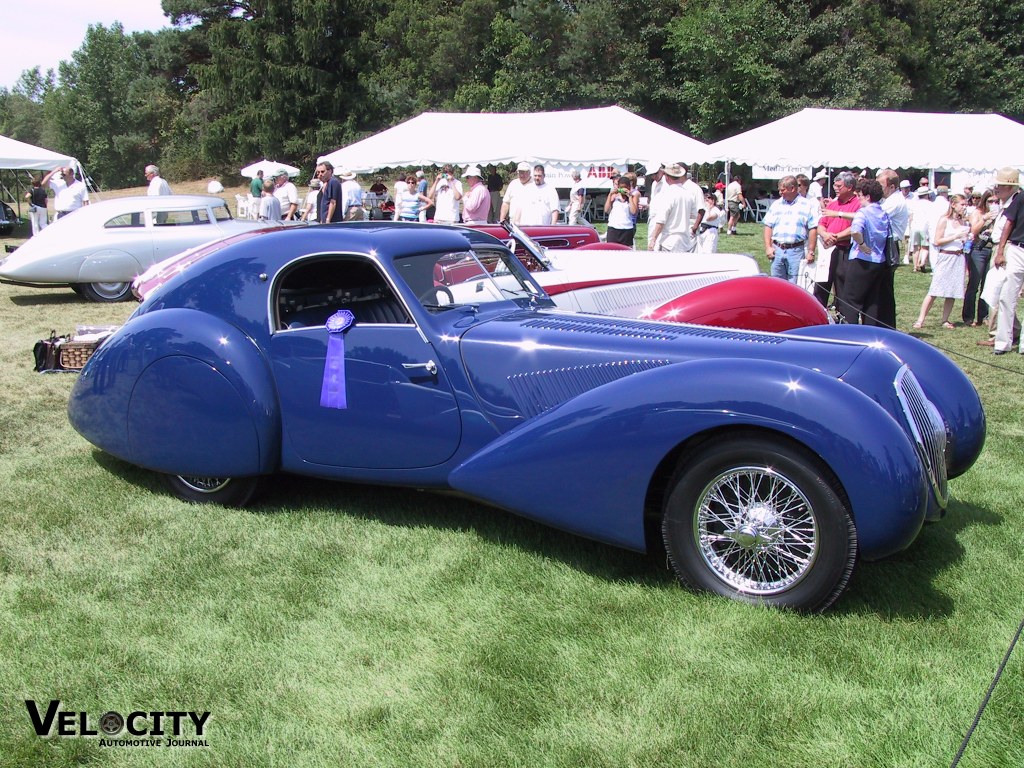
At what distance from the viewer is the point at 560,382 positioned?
4340 mm

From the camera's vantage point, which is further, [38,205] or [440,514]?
[38,205]

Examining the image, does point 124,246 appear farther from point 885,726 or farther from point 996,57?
point 996,57

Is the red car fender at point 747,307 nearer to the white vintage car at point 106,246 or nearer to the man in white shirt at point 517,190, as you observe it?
the man in white shirt at point 517,190

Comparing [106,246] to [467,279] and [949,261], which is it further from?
[949,261]

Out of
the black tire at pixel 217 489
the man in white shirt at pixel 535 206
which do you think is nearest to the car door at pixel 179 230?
the man in white shirt at pixel 535 206

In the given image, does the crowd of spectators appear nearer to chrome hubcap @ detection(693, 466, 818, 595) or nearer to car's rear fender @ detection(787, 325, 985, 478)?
car's rear fender @ detection(787, 325, 985, 478)

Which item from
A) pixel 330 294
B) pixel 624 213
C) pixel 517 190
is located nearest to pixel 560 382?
pixel 330 294

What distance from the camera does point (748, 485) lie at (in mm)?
3697

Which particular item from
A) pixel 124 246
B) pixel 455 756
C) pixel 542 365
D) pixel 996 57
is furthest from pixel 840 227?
pixel 996 57

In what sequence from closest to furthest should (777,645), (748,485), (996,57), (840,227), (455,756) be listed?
(455,756) < (777,645) < (748,485) < (840,227) < (996,57)

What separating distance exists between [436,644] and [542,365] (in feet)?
4.79

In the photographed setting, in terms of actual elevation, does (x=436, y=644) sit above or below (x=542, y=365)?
below

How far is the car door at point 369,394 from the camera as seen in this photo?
453 centimetres

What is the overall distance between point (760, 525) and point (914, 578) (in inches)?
40.6
